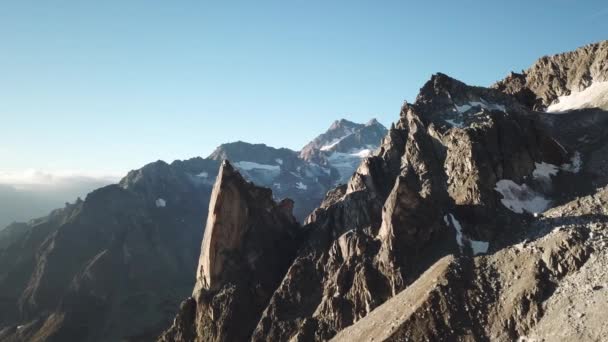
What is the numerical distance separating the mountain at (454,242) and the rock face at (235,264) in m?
0.31

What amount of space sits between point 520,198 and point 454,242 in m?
13.2

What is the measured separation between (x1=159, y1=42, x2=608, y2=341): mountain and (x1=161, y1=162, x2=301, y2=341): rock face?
12.3 inches

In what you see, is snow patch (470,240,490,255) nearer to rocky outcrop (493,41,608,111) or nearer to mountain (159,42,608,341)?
mountain (159,42,608,341)

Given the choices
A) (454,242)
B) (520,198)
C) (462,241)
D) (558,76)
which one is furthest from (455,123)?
(558,76)


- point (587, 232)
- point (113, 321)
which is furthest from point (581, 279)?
point (113, 321)

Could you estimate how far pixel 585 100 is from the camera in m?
101

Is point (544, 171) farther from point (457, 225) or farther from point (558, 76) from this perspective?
point (558, 76)

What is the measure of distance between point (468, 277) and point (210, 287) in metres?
43.5

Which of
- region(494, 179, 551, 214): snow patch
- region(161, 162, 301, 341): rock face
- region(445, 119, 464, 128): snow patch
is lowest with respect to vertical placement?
region(161, 162, 301, 341): rock face

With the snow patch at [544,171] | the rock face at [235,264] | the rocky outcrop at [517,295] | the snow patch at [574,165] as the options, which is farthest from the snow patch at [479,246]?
the rock face at [235,264]

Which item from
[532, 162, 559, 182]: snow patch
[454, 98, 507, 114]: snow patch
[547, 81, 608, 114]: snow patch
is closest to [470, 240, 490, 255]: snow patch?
[532, 162, 559, 182]: snow patch

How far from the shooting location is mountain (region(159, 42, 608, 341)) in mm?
53438

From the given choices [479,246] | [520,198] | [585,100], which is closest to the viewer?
[479,246]

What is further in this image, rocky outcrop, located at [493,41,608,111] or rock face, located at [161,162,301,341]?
rocky outcrop, located at [493,41,608,111]
